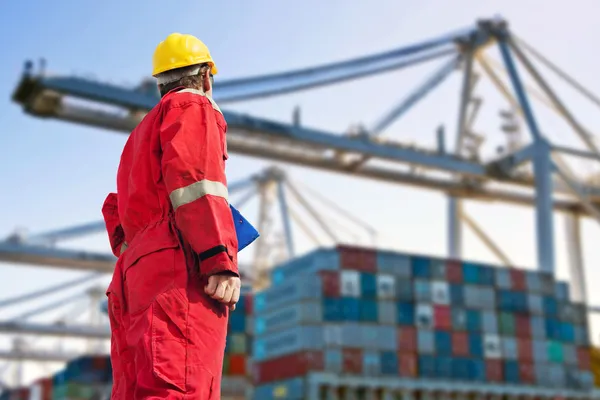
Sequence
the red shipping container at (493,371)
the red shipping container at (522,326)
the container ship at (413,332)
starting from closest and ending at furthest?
the container ship at (413,332) → the red shipping container at (493,371) → the red shipping container at (522,326)

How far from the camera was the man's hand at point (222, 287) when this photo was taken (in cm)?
311

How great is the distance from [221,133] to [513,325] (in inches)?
1342

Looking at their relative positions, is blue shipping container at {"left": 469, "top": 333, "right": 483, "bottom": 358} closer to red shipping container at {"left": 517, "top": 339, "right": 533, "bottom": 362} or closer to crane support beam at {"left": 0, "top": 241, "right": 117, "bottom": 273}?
red shipping container at {"left": 517, "top": 339, "right": 533, "bottom": 362}

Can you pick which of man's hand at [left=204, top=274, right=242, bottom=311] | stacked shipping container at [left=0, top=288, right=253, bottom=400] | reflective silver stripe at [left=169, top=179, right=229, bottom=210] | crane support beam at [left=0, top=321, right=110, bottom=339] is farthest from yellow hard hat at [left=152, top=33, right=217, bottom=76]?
crane support beam at [left=0, top=321, right=110, bottom=339]

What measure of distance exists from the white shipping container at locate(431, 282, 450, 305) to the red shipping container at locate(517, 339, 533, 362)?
3.83 metres

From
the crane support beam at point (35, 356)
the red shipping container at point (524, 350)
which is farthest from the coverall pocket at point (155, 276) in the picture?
the crane support beam at point (35, 356)

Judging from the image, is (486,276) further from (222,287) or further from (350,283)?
(222,287)

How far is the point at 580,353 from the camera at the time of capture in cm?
3747

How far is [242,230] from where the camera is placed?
11.4 feet

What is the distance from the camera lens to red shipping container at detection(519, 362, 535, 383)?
115ft

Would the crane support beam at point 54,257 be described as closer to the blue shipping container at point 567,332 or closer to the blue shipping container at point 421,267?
the blue shipping container at point 421,267

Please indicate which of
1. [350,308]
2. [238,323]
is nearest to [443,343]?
[350,308]

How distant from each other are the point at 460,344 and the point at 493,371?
184 cm

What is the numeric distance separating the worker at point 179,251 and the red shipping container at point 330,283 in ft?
94.2
